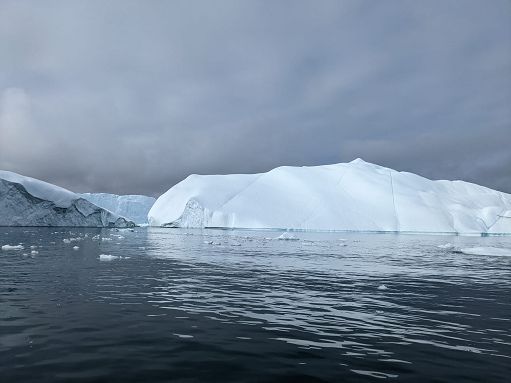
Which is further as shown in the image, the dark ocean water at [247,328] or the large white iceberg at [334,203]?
the large white iceberg at [334,203]

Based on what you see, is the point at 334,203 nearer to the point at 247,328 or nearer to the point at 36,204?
the point at 36,204

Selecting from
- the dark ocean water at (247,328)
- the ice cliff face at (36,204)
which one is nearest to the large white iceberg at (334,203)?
the ice cliff face at (36,204)

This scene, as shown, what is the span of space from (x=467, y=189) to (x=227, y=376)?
15864cm

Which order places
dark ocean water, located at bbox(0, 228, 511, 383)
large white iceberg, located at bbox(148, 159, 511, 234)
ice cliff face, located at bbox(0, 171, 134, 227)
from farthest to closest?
large white iceberg, located at bbox(148, 159, 511, 234) → ice cliff face, located at bbox(0, 171, 134, 227) → dark ocean water, located at bbox(0, 228, 511, 383)

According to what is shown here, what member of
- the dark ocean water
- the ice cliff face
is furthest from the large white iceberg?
the dark ocean water

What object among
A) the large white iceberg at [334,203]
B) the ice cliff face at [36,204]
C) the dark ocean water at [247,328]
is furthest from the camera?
the large white iceberg at [334,203]

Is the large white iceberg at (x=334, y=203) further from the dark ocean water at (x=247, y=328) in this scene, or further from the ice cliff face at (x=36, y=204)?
the dark ocean water at (x=247, y=328)

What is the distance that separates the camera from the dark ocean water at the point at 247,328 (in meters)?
7.49

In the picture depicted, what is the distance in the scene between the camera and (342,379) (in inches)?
280

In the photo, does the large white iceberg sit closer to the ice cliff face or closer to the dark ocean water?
the ice cliff face

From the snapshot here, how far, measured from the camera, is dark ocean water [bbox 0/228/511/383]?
749 cm

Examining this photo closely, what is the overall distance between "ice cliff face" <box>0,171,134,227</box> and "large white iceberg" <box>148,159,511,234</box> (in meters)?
32.8

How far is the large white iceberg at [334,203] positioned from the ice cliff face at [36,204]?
3283cm

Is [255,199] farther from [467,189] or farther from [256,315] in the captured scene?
[256,315]
